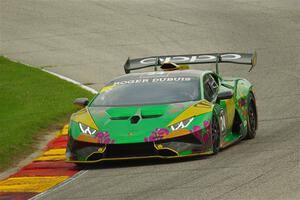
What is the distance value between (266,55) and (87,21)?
6.83m

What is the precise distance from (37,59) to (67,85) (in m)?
3.93

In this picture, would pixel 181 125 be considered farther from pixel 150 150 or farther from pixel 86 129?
pixel 86 129

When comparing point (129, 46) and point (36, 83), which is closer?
point (36, 83)

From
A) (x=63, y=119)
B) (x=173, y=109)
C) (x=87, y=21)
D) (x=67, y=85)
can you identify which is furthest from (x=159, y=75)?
(x=87, y=21)

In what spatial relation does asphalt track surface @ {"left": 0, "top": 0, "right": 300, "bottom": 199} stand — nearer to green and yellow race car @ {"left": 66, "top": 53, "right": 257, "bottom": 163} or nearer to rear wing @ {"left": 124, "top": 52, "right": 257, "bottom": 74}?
green and yellow race car @ {"left": 66, "top": 53, "right": 257, "bottom": 163}

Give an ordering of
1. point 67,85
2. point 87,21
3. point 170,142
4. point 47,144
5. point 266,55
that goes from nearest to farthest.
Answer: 1. point 170,142
2. point 47,144
3. point 67,85
4. point 266,55
5. point 87,21

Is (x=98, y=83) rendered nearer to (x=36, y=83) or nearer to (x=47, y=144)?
(x=36, y=83)

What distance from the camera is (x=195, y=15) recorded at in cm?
3091

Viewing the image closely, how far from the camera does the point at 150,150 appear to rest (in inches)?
526

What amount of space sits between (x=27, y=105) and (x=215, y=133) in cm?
667

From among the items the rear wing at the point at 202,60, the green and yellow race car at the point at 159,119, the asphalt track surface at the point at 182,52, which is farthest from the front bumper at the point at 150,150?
the rear wing at the point at 202,60

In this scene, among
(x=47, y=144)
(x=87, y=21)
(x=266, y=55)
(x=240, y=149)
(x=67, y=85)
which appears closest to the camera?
(x=240, y=149)

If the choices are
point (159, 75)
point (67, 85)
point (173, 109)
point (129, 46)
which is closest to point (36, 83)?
point (67, 85)

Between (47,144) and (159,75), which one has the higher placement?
(159,75)
